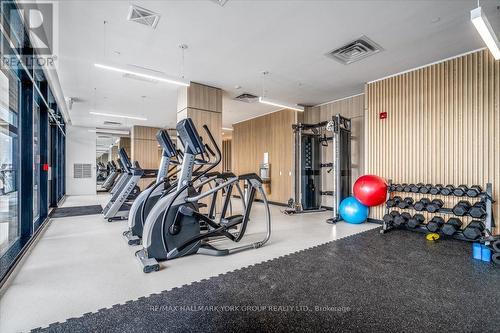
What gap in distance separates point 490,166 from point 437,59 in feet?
7.08

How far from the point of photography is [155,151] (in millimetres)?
12195

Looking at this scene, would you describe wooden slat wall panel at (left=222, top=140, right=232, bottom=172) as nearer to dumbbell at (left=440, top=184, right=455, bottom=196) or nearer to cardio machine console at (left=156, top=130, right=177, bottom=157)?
cardio machine console at (left=156, top=130, right=177, bottom=157)

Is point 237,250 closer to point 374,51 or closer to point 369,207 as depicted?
point 369,207

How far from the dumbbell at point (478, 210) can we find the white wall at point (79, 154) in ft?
43.6

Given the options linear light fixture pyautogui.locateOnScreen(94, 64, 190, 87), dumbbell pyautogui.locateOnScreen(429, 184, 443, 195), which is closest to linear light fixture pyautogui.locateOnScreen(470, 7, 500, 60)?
dumbbell pyautogui.locateOnScreen(429, 184, 443, 195)

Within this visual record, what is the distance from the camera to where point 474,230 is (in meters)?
3.79

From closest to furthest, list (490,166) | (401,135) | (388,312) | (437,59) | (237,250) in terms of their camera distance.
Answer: (388,312)
(237,250)
(490,166)
(437,59)
(401,135)

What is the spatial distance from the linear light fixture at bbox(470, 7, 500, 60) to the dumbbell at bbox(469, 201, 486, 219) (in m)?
2.26

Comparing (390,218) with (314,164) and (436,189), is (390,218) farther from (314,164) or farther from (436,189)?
(314,164)

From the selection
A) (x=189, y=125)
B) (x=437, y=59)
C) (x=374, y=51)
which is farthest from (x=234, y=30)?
(x=437, y=59)

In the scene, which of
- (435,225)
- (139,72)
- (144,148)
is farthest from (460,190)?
(144,148)

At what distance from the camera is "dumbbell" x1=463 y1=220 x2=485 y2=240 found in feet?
12.3

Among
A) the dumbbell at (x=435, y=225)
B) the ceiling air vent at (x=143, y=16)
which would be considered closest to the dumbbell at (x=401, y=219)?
the dumbbell at (x=435, y=225)

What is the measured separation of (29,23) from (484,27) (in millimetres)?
5541
